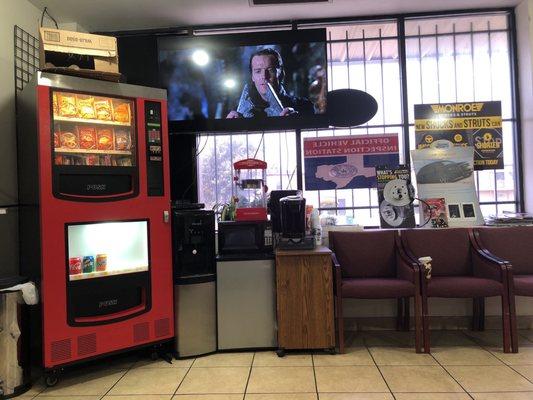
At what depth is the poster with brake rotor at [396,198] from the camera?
382 cm

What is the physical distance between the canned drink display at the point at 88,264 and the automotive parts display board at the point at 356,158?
234 centimetres

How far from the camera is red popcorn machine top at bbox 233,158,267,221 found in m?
3.43

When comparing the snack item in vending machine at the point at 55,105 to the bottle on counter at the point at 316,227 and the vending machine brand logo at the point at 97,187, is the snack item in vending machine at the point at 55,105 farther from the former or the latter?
the bottle on counter at the point at 316,227

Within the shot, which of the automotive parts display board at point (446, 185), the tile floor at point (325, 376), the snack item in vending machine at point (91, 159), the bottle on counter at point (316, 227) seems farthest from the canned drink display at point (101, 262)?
the automotive parts display board at point (446, 185)

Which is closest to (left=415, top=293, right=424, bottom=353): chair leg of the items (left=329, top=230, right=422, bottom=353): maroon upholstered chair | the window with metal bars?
(left=329, top=230, right=422, bottom=353): maroon upholstered chair

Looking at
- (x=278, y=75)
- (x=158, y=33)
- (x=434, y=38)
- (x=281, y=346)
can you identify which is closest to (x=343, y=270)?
(x=281, y=346)

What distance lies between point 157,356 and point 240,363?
2.38 ft

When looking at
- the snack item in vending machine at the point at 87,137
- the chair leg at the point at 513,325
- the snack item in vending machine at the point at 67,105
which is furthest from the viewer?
the chair leg at the point at 513,325

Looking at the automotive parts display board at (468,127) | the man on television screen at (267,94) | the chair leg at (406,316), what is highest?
the man on television screen at (267,94)

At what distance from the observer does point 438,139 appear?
13.3 feet

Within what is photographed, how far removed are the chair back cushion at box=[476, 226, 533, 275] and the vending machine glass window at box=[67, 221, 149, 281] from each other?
3.09m

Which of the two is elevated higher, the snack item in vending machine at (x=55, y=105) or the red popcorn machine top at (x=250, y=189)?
the snack item in vending machine at (x=55, y=105)

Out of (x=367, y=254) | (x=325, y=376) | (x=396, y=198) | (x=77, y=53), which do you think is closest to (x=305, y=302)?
(x=325, y=376)

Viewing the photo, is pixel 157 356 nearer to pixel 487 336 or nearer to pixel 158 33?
pixel 487 336
